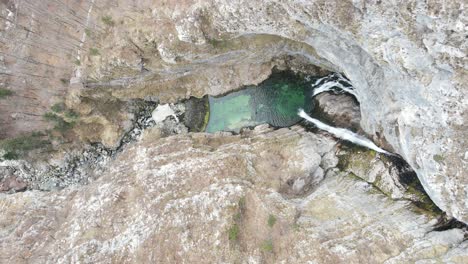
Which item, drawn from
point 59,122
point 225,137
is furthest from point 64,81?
point 225,137

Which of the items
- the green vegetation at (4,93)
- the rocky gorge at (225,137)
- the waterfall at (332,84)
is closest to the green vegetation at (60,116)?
the rocky gorge at (225,137)

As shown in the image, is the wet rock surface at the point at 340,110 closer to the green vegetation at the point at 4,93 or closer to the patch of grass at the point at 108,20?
the patch of grass at the point at 108,20

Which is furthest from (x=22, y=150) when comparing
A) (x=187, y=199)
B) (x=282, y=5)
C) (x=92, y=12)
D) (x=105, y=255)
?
(x=282, y=5)

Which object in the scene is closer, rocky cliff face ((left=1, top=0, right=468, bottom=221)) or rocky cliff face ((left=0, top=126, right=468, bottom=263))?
rocky cliff face ((left=1, top=0, right=468, bottom=221))

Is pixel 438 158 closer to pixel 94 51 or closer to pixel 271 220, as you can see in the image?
pixel 271 220

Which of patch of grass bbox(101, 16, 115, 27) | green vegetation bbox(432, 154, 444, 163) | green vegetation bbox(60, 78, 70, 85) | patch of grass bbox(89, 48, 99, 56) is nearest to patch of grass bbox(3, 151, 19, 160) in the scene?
green vegetation bbox(60, 78, 70, 85)

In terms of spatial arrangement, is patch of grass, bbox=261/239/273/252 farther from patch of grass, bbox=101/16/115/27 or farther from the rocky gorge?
patch of grass, bbox=101/16/115/27

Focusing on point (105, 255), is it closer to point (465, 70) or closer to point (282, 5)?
point (282, 5)
